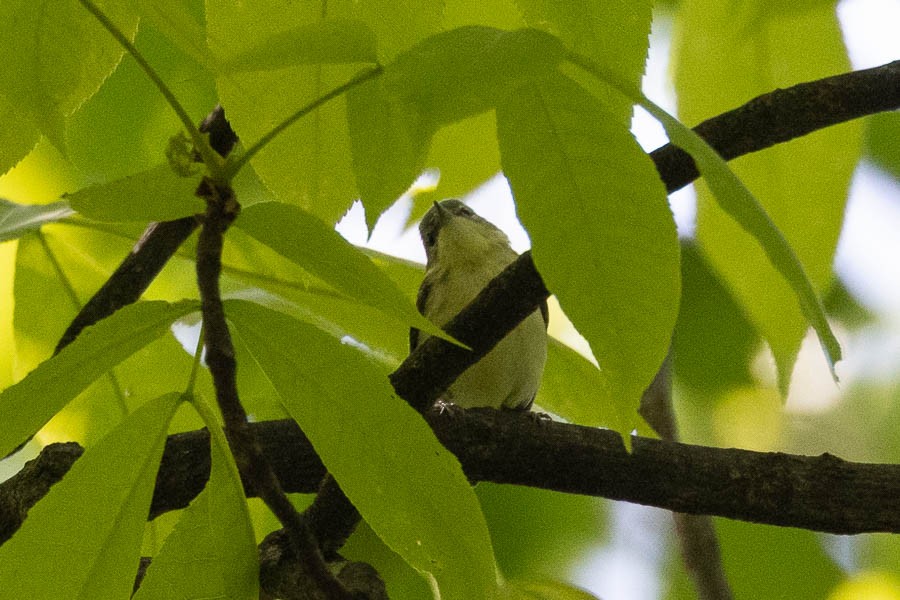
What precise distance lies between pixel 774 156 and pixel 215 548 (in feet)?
1.96

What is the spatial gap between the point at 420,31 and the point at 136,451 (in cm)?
36

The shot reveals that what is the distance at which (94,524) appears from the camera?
0.75m

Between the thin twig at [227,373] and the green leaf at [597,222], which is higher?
the green leaf at [597,222]

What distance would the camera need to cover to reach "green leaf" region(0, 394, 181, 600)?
74cm

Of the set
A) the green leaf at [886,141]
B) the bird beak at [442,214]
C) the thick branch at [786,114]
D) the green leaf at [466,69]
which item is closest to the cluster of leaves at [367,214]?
the green leaf at [466,69]

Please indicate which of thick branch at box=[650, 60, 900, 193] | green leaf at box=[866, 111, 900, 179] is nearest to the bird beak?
green leaf at box=[866, 111, 900, 179]

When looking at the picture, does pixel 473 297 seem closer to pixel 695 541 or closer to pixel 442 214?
pixel 442 214

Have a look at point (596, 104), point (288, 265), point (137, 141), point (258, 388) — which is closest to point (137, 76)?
point (137, 141)

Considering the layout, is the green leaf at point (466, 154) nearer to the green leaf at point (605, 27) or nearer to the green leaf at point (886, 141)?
the green leaf at point (605, 27)

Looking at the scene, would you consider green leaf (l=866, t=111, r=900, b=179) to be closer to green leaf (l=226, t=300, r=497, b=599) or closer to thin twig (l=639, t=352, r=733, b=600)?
thin twig (l=639, t=352, r=733, b=600)

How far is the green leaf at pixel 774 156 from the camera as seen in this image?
3.27 ft

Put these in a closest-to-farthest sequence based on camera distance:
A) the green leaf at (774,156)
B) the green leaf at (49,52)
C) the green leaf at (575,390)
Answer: the green leaf at (49,52), the green leaf at (774,156), the green leaf at (575,390)

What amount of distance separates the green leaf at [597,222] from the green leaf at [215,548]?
308mm

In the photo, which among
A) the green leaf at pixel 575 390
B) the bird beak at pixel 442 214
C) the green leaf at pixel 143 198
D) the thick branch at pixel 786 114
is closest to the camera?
the green leaf at pixel 143 198
